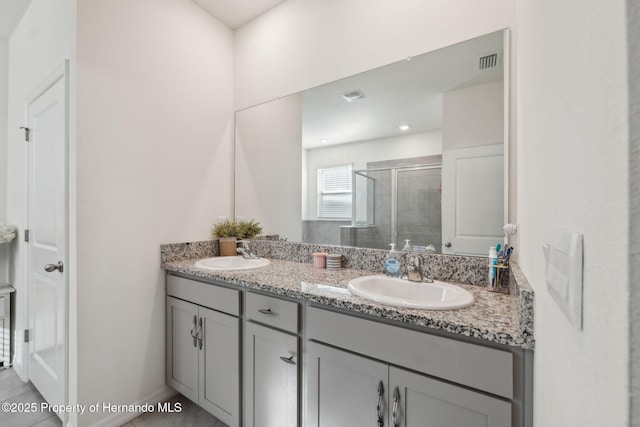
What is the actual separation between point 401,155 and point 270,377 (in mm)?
1306

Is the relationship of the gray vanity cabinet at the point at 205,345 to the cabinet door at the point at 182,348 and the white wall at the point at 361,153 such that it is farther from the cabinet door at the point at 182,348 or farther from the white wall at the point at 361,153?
the white wall at the point at 361,153

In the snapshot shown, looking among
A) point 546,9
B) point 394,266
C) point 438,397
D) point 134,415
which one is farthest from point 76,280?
point 546,9

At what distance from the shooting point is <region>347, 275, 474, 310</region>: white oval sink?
1.07m

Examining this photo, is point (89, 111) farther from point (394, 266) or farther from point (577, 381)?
point (577, 381)

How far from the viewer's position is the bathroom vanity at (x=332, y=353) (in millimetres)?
898

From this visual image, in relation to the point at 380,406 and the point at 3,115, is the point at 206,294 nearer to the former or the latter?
the point at 380,406

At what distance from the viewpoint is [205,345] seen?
1.69 m

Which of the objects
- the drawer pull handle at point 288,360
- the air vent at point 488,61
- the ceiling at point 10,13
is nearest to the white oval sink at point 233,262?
the drawer pull handle at point 288,360

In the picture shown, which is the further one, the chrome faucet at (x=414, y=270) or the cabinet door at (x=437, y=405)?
the chrome faucet at (x=414, y=270)

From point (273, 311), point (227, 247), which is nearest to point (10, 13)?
point (227, 247)

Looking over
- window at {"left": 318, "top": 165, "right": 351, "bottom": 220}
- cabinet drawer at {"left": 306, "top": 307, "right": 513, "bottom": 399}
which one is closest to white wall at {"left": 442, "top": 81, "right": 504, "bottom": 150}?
window at {"left": 318, "top": 165, "right": 351, "bottom": 220}

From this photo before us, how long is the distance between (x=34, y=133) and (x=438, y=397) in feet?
9.06

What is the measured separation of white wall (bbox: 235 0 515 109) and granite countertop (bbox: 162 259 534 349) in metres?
1.21

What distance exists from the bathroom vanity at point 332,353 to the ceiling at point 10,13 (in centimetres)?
211
